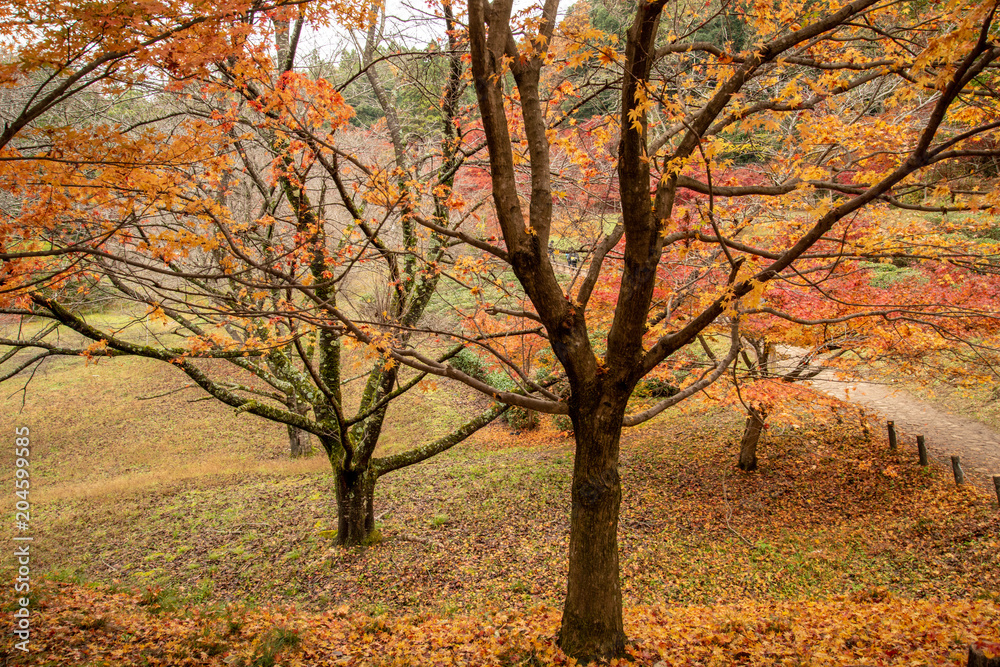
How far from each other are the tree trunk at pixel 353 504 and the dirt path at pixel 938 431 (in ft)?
27.1

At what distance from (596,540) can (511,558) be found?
4355mm

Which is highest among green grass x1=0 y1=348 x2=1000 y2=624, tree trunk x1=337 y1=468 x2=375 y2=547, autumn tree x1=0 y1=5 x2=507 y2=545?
autumn tree x1=0 y1=5 x2=507 y2=545

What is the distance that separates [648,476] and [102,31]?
37.9 ft

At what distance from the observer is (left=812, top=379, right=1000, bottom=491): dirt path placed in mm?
10258

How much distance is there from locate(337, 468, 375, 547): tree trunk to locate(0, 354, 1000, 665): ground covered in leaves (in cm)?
28

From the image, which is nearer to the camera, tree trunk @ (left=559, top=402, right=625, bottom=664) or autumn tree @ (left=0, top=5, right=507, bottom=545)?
autumn tree @ (left=0, top=5, right=507, bottom=545)

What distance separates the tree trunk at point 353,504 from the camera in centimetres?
776

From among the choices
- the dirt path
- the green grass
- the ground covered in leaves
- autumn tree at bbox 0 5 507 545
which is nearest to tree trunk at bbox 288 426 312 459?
the ground covered in leaves

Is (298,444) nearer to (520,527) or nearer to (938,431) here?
(520,527)

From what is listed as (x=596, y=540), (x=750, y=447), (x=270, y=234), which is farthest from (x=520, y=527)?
(x=270, y=234)

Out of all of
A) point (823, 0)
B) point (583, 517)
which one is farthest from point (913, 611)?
point (823, 0)

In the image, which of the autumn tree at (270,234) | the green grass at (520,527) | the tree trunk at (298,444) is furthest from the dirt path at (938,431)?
the tree trunk at (298,444)

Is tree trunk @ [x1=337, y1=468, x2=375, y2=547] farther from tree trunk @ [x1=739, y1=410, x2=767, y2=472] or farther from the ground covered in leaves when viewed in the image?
tree trunk @ [x1=739, y1=410, x2=767, y2=472]

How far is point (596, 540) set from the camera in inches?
164
